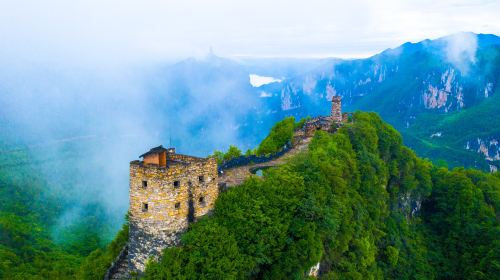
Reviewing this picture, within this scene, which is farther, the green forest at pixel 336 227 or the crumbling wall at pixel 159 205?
the green forest at pixel 336 227

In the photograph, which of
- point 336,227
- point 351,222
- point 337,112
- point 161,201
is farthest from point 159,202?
point 337,112

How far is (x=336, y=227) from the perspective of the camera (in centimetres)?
3616

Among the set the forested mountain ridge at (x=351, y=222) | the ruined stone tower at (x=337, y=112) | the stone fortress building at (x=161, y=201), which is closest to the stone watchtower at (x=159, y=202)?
the stone fortress building at (x=161, y=201)

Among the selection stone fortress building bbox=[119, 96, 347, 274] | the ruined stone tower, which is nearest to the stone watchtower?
stone fortress building bbox=[119, 96, 347, 274]

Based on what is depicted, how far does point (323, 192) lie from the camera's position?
122 feet

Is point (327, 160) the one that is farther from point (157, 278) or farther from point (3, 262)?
point (3, 262)

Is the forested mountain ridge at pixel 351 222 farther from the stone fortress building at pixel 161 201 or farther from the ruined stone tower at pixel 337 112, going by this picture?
the ruined stone tower at pixel 337 112

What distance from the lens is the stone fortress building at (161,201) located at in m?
26.3

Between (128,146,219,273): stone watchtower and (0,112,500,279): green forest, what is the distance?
1.13 metres

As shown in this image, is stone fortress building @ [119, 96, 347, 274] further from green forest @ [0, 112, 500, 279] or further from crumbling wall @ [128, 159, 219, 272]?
green forest @ [0, 112, 500, 279]

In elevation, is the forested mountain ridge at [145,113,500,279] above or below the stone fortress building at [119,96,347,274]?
below

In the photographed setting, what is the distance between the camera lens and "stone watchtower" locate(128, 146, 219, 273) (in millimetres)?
26250

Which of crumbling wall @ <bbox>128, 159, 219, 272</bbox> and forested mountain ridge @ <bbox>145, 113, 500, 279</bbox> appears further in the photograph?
forested mountain ridge @ <bbox>145, 113, 500, 279</bbox>

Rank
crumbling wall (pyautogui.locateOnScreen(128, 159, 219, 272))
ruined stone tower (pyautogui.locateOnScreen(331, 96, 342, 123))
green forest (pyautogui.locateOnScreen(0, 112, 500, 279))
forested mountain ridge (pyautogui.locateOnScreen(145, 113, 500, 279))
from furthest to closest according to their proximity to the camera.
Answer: ruined stone tower (pyautogui.locateOnScreen(331, 96, 342, 123))
green forest (pyautogui.locateOnScreen(0, 112, 500, 279))
forested mountain ridge (pyautogui.locateOnScreen(145, 113, 500, 279))
crumbling wall (pyautogui.locateOnScreen(128, 159, 219, 272))
